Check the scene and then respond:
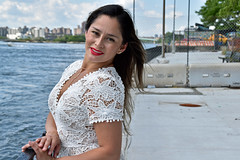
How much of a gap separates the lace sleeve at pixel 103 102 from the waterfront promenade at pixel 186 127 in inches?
132

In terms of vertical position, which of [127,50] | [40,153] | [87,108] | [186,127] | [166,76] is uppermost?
[127,50]

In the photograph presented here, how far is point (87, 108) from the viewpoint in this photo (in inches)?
62.6

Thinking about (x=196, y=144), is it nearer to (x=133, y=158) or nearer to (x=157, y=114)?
(x=133, y=158)

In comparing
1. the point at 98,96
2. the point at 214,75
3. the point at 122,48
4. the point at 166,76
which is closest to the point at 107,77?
the point at 98,96

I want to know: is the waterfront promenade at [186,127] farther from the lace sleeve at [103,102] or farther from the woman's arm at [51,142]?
the lace sleeve at [103,102]

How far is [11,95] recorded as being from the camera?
16.8m

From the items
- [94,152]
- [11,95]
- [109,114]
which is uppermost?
[109,114]

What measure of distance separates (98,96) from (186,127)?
5234mm

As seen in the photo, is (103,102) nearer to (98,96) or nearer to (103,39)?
(98,96)

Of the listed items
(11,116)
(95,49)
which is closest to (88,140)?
(95,49)

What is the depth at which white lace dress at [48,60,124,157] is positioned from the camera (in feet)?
5.12

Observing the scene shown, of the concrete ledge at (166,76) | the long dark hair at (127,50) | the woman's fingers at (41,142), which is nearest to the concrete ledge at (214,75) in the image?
the concrete ledge at (166,76)

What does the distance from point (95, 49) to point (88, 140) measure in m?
0.45

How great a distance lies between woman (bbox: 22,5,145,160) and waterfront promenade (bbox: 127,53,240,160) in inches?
123
